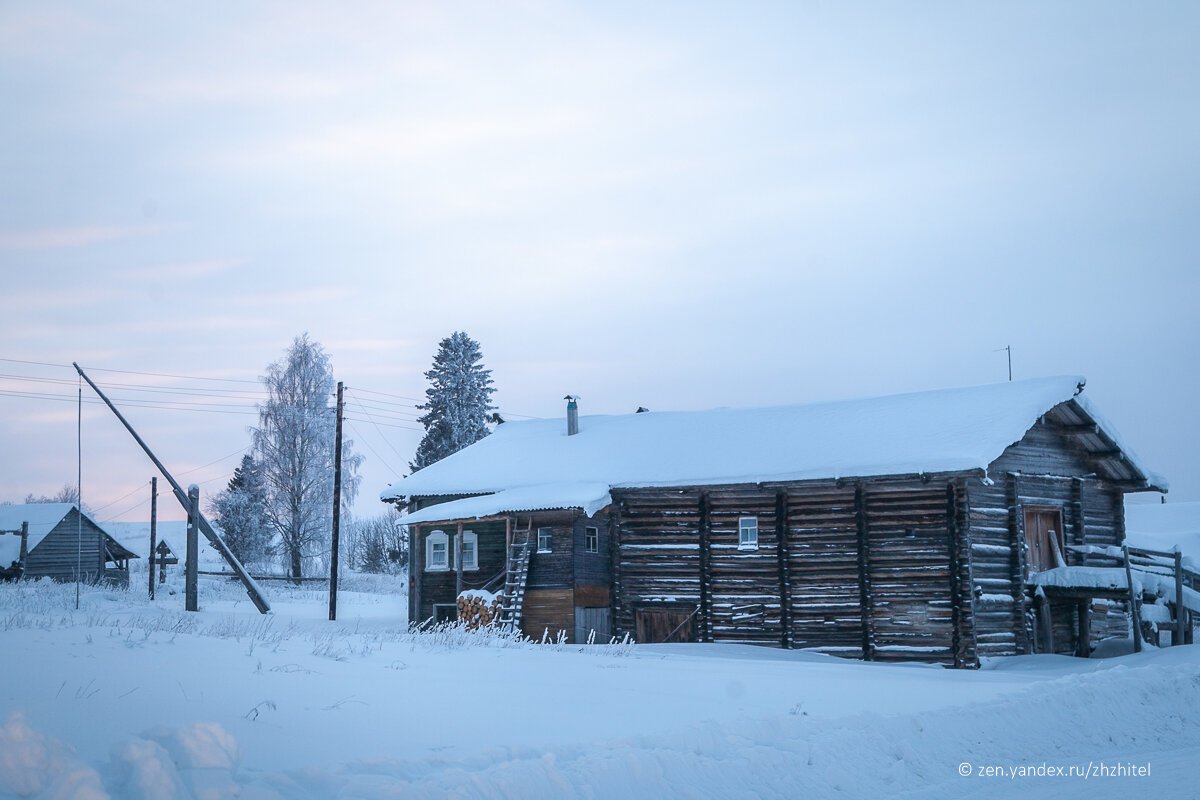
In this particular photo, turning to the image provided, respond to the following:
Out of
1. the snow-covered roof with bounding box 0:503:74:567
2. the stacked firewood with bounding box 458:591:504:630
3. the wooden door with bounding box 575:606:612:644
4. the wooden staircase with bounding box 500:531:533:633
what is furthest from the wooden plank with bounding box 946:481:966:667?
the snow-covered roof with bounding box 0:503:74:567

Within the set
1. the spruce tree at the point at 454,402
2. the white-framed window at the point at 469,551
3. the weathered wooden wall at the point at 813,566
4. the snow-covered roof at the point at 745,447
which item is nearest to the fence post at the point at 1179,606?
the snow-covered roof at the point at 745,447

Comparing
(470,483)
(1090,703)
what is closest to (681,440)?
(470,483)

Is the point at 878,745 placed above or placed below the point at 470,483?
below

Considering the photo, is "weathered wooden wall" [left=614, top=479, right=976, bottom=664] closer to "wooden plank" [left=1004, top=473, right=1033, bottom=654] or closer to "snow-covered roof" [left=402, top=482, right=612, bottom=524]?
"snow-covered roof" [left=402, top=482, right=612, bottom=524]

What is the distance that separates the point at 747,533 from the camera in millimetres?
26844

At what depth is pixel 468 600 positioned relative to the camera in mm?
28719

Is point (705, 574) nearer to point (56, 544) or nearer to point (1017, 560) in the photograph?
point (1017, 560)

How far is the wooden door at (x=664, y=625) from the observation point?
2717 centimetres

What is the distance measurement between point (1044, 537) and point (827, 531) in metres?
6.24

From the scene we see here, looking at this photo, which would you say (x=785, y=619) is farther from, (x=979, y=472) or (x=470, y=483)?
(x=470, y=483)

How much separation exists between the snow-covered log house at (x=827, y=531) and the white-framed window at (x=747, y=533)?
4 centimetres

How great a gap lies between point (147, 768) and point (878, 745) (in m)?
7.32

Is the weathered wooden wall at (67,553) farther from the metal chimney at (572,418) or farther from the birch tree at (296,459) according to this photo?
the metal chimney at (572,418)

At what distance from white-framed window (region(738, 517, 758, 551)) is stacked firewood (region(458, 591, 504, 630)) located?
22.9ft
